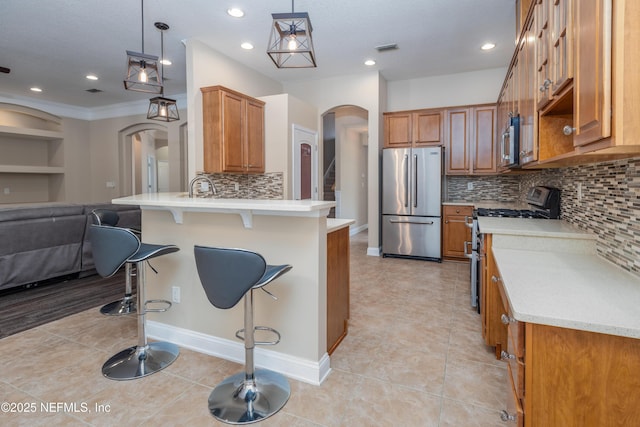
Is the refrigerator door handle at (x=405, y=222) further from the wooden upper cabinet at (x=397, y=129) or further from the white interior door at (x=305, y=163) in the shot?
the white interior door at (x=305, y=163)

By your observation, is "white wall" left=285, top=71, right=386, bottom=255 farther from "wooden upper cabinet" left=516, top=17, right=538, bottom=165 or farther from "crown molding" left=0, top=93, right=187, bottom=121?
"crown molding" left=0, top=93, right=187, bottom=121

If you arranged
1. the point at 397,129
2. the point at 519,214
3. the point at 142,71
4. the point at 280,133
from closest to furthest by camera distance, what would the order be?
the point at 142,71 < the point at 519,214 < the point at 280,133 < the point at 397,129

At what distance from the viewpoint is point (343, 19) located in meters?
3.62

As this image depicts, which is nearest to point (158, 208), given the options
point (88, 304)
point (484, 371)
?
point (88, 304)

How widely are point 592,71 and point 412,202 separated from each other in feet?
13.3

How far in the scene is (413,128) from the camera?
5.43 m

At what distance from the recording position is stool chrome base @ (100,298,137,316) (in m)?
3.03

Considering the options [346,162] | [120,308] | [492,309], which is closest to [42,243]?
[120,308]

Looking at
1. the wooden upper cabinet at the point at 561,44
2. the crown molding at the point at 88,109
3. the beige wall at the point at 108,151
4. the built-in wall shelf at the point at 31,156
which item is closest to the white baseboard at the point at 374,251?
the wooden upper cabinet at the point at 561,44

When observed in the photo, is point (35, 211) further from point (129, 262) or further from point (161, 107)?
point (129, 262)

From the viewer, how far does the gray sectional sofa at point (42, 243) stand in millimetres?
3545

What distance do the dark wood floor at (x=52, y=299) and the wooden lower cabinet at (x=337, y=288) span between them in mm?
2465

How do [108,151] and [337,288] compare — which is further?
[108,151]

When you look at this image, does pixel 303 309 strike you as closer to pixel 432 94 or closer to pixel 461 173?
pixel 461 173
